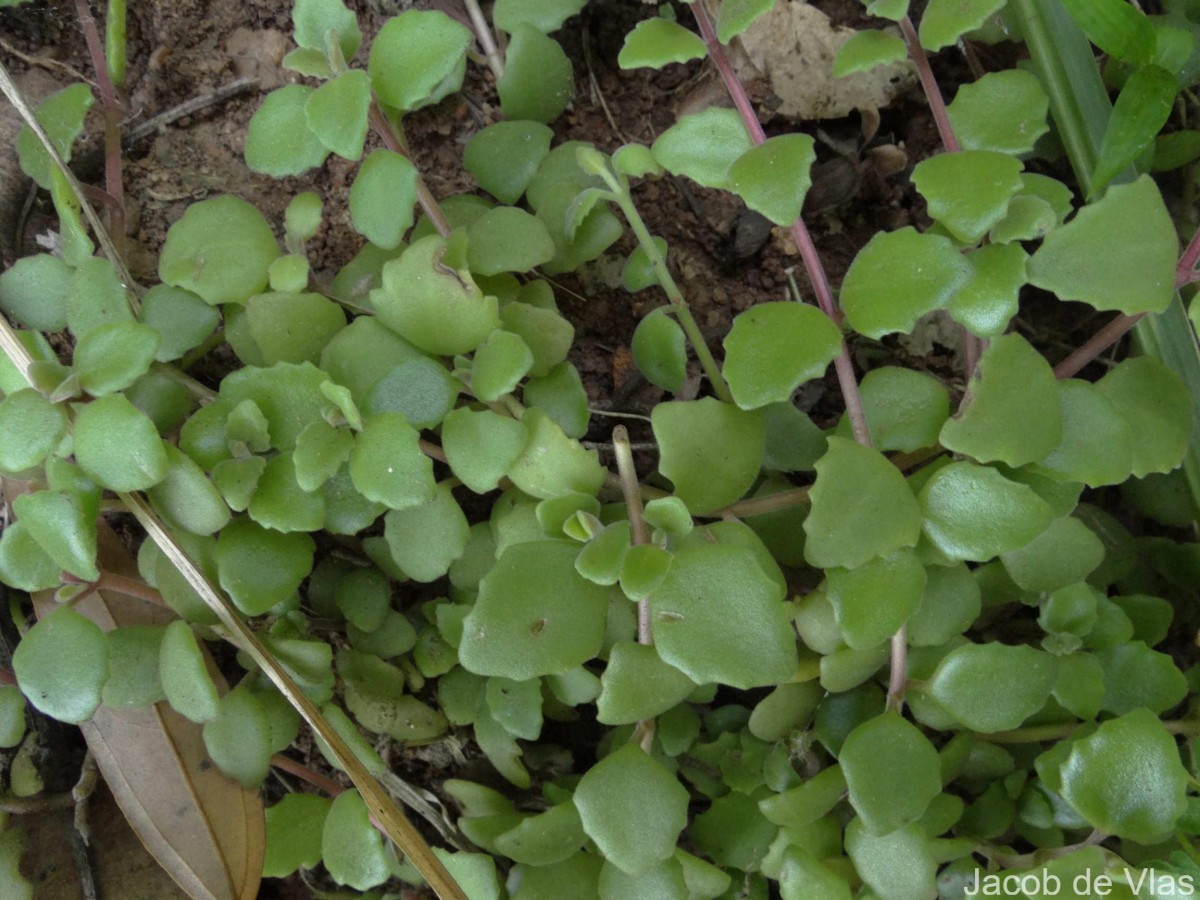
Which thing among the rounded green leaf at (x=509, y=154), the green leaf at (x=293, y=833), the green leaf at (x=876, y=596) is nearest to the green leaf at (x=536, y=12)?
the rounded green leaf at (x=509, y=154)

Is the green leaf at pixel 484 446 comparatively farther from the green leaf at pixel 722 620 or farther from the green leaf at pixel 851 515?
the green leaf at pixel 851 515

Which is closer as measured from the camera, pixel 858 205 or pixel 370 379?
pixel 370 379

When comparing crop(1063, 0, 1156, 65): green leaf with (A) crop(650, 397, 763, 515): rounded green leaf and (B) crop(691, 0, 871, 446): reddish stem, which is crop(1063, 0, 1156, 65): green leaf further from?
(A) crop(650, 397, 763, 515): rounded green leaf

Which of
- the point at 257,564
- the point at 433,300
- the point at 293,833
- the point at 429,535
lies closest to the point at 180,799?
the point at 293,833

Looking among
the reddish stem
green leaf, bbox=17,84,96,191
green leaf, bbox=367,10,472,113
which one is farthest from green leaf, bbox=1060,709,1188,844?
green leaf, bbox=17,84,96,191

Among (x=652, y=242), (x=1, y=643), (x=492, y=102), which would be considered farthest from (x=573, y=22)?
(x=1, y=643)

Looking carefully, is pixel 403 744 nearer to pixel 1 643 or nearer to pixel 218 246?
pixel 1 643
